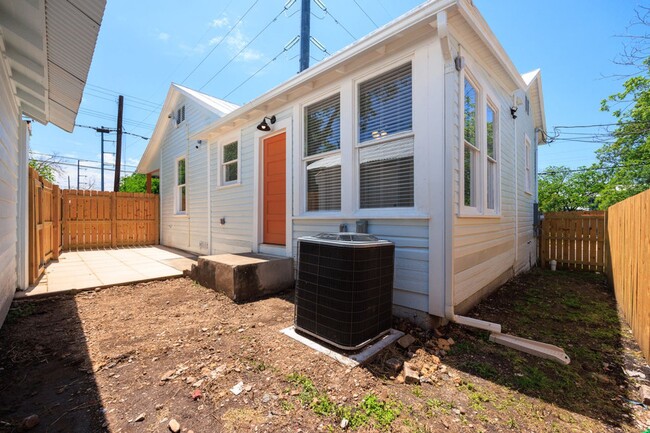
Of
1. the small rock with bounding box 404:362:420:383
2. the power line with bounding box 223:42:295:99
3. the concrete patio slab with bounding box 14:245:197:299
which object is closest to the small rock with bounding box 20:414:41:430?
the small rock with bounding box 404:362:420:383

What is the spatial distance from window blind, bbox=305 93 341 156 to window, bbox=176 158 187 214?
20.8 feet

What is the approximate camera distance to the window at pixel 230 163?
6.41m

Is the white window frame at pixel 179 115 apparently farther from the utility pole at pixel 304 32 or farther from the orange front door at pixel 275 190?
the orange front door at pixel 275 190

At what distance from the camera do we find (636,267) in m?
3.05

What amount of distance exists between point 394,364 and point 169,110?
1097cm

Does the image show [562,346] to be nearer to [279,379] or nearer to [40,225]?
[279,379]

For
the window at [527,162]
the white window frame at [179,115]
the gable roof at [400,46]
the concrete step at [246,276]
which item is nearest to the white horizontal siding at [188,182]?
the white window frame at [179,115]

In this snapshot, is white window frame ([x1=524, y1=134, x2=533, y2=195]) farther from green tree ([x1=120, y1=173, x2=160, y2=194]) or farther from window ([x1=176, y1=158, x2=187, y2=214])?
green tree ([x1=120, y1=173, x2=160, y2=194])

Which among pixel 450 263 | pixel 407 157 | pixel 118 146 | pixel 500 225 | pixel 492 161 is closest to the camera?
pixel 450 263

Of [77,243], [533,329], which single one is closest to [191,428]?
[533,329]

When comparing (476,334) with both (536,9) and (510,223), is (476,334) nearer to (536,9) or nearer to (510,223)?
(510,223)

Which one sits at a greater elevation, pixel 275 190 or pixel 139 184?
pixel 139 184

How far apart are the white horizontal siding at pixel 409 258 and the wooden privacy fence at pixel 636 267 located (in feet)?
6.38

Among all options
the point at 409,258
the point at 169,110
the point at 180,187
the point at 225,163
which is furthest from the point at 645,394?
the point at 169,110
